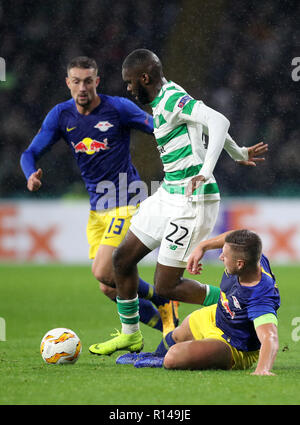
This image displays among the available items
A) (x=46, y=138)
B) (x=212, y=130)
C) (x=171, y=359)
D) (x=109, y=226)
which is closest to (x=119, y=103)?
(x=46, y=138)

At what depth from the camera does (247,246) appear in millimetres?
3908

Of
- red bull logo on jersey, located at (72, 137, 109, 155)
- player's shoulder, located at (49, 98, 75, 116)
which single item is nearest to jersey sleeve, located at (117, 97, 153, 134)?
red bull logo on jersey, located at (72, 137, 109, 155)

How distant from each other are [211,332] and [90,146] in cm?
199

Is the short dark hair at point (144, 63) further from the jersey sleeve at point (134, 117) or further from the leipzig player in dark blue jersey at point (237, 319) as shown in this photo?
the leipzig player in dark blue jersey at point (237, 319)

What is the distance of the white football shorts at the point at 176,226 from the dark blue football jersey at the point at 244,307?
1.74ft

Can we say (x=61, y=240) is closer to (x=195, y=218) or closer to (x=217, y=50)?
(x=217, y=50)

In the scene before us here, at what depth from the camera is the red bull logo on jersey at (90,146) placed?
18.5 ft

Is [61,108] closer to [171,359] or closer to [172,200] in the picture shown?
[172,200]

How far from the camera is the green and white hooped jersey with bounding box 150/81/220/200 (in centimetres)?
464

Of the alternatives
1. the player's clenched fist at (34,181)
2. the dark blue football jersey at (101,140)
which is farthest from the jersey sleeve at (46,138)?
the player's clenched fist at (34,181)

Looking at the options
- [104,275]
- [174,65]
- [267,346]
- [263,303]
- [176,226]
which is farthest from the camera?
[174,65]

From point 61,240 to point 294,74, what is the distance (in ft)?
15.8
